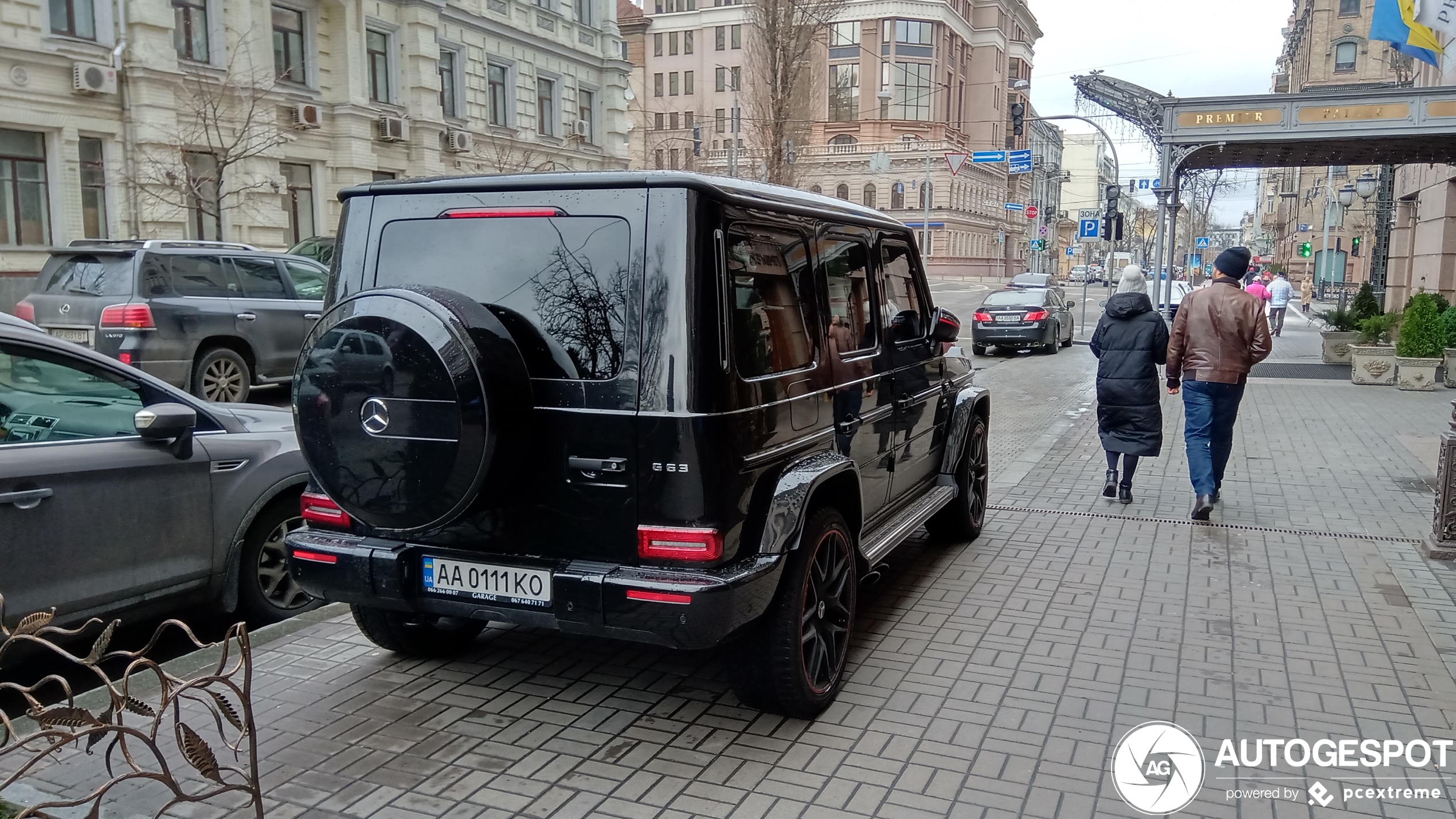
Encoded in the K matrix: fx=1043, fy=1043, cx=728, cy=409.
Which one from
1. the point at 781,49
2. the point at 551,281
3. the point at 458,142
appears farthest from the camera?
the point at 458,142

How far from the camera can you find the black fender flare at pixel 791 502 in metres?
3.87

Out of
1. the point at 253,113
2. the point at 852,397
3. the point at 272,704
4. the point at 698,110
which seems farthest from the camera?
the point at 698,110

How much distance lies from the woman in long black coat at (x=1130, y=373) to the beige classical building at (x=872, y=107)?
62199mm

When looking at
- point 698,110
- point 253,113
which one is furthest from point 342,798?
point 698,110

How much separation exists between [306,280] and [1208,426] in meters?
10.2

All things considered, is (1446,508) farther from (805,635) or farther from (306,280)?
(306,280)

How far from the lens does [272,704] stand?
428 centimetres

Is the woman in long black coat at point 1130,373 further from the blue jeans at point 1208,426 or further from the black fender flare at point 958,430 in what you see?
the black fender flare at point 958,430

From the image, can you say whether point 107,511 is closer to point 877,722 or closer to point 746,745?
point 746,745

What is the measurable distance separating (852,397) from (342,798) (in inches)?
104

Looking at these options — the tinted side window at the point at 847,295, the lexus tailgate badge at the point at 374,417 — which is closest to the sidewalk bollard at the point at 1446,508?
the tinted side window at the point at 847,295

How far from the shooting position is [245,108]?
22.7 meters

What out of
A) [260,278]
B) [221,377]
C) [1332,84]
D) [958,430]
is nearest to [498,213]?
[958,430]

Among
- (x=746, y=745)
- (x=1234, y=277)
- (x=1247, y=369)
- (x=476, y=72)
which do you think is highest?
(x=476, y=72)
